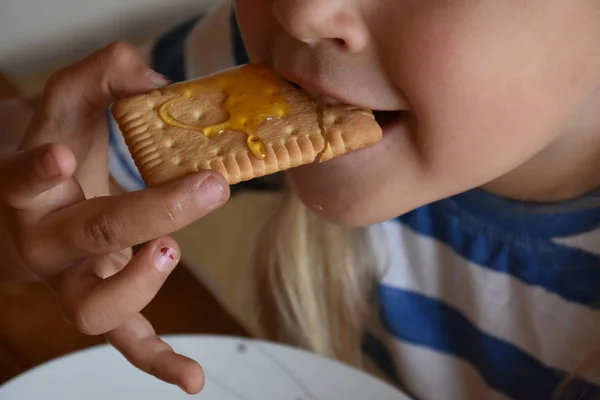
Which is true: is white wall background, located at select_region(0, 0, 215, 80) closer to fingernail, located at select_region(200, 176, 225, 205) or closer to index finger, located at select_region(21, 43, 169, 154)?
index finger, located at select_region(21, 43, 169, 154)

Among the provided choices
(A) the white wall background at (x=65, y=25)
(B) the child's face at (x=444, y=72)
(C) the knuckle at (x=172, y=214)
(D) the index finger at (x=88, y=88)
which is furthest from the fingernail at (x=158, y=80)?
(A) the white wall background at (x=65, y=25)

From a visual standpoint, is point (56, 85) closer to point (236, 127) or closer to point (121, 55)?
point (121, 55)

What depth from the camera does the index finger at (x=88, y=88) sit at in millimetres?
638

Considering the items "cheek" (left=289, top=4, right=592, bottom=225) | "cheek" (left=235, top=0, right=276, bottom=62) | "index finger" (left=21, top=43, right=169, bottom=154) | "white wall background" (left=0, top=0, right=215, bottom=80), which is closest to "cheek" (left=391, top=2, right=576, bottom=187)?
"cheek" (left=289, top=4, right=592, bottom=225)

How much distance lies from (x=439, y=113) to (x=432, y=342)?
0.41 metres

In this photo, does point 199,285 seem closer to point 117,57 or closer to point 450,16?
point 117,57

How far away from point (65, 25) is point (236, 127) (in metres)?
1.02

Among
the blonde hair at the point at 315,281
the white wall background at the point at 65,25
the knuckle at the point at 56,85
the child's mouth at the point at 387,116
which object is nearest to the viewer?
the child's mouth at the point at 387,116

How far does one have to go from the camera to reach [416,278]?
0.85 metres

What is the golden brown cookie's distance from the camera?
49cm

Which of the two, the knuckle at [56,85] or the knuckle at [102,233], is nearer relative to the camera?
Result: the knuckle at [102,233]

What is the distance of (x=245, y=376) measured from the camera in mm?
653

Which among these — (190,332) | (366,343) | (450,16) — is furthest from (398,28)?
(366,343)

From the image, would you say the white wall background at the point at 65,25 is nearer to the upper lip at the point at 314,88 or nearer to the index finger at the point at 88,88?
the index finger at the point at 88,88
